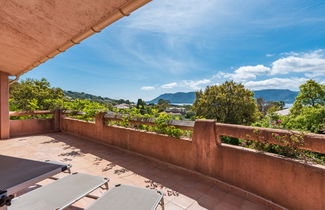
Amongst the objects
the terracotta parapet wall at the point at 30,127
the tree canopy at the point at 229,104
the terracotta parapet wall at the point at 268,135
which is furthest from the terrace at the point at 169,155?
the tree canopy at the point at 229,104

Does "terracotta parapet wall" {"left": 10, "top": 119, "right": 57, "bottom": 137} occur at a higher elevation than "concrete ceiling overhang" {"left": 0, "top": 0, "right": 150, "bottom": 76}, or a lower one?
lower

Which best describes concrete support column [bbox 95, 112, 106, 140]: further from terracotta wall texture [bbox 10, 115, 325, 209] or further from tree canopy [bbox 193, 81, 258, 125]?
tree canopy [bbox 193, 81, 258, 125]

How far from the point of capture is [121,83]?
124 feet

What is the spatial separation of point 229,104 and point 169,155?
66.0ft

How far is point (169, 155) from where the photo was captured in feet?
11.4

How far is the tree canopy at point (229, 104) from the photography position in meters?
20.7

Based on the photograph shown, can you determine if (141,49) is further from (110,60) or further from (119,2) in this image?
(119,2)

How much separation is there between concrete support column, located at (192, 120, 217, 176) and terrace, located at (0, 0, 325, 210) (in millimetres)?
18

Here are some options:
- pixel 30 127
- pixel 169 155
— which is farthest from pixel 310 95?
pixel 30 127

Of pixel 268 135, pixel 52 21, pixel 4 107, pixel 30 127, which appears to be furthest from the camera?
pixel 30 127

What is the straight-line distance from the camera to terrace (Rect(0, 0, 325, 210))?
1972 millimetres

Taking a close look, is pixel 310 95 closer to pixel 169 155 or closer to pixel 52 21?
pixel 169 155

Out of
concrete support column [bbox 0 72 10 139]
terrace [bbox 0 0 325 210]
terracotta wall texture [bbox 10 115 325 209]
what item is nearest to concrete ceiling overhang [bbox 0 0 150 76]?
terrace [bbox 0 0 325 210]

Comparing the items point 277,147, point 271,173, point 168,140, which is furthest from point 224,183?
point 168,140
